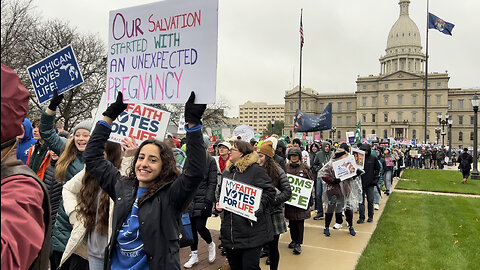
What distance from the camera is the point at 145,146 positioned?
276cm

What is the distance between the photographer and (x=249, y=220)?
4527 mm

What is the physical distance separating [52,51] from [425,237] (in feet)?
86.8

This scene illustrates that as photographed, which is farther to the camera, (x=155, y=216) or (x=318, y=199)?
(x=318, y=199)

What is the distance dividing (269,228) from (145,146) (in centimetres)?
241

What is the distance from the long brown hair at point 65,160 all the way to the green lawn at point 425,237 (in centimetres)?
456

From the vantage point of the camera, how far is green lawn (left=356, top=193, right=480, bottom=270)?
6.21m

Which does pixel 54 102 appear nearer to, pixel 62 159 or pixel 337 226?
pixel 62 159

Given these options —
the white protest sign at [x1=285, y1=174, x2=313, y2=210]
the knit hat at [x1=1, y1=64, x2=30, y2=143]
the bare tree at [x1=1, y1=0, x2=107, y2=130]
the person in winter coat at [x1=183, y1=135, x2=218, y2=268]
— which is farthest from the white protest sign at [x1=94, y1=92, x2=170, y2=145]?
the bare tree at [x1=1, y1=0, x2=107, y2=130]

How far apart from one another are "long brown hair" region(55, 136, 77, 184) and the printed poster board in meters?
0.86

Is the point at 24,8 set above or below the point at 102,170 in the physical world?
above

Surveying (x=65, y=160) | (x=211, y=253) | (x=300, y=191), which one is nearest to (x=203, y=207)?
(x=211, y=253)

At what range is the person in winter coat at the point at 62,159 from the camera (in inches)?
148

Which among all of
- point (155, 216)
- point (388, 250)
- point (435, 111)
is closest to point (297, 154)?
point (388, 250)

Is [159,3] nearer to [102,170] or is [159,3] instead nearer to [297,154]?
[102,170]
